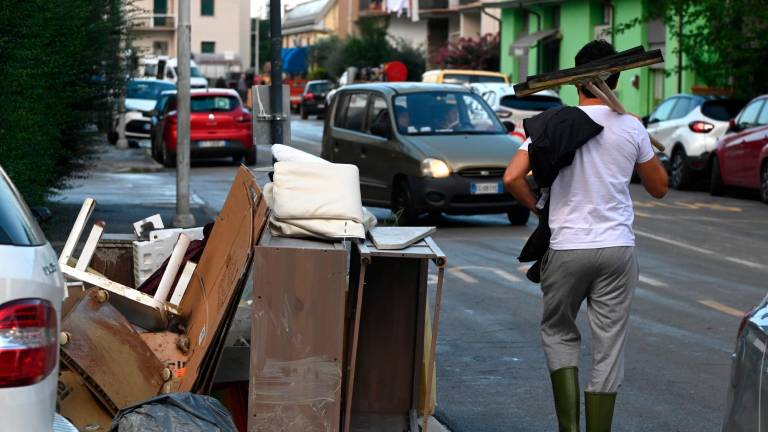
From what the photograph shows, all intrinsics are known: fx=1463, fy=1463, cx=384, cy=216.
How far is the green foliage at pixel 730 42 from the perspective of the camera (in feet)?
92.8

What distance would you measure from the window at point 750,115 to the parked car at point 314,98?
1614 inches

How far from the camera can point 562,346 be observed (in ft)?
21.6

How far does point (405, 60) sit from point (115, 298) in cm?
6271

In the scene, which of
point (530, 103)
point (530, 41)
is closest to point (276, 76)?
point (530, 103)

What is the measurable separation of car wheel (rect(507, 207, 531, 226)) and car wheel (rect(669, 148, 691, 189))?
7477mm

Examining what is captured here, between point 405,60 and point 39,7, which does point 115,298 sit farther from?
point 405,60

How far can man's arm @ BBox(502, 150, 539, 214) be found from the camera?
6.43 metres

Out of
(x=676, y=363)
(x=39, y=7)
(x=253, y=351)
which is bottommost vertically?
(x=676, y=363)

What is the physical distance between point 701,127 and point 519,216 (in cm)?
781

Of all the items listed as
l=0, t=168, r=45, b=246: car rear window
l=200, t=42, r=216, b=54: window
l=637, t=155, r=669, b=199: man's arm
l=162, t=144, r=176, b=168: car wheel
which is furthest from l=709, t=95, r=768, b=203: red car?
l=200, t=42, r=216, b=54: window

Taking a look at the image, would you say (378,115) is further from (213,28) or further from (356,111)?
(213,28)

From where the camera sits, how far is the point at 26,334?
3.98m

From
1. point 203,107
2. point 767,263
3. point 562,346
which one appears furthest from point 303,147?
point 562,346

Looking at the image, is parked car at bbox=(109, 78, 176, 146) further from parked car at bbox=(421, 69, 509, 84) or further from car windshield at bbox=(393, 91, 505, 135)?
car windshield at bbox=(393, 91, 505, 135)
